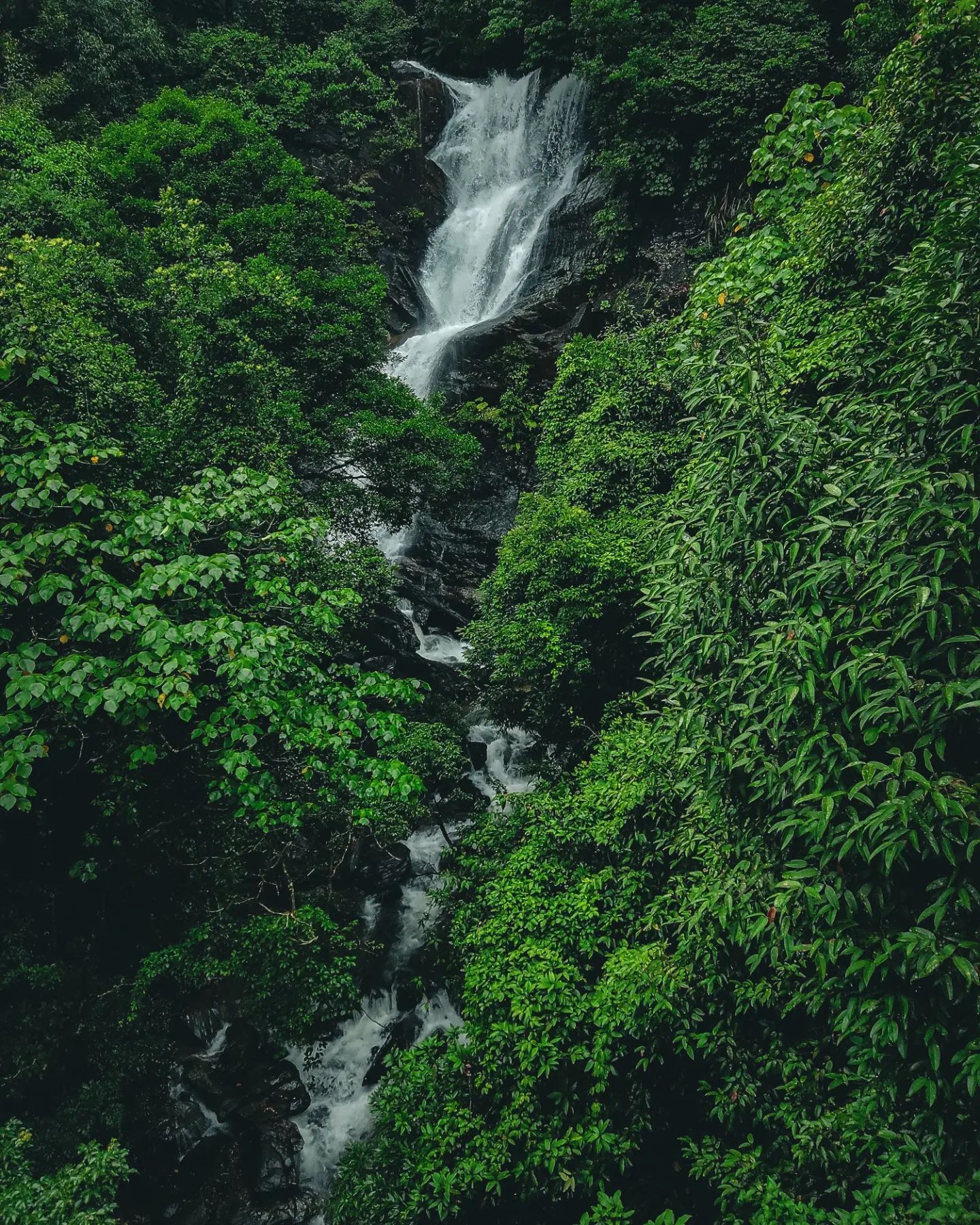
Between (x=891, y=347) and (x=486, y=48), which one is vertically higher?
(x=486, y=48)

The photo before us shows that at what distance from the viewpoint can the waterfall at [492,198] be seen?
59.1 feet

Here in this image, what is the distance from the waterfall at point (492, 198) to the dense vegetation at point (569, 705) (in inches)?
309

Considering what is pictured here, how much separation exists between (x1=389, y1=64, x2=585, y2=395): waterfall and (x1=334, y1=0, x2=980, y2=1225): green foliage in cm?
1288

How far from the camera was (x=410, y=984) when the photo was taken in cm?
862

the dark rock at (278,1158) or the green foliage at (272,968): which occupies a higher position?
the green foliage at (272,968)

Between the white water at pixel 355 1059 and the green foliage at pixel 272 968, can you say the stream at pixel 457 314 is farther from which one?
the green foliage at pixel 272 968

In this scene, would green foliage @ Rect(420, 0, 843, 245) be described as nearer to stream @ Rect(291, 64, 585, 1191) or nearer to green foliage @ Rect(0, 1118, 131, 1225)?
stream @ Rect(291, 64, 585, 1191)

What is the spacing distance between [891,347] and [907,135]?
219cm

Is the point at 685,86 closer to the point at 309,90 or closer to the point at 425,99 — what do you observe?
the point at 425,99

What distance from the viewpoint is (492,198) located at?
67.3 feet

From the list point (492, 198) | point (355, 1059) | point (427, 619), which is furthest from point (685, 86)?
point (355, 1059)

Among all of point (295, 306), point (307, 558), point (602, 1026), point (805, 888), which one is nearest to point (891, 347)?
point (805, 888)

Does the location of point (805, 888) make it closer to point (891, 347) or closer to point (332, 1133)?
point (891, 347)

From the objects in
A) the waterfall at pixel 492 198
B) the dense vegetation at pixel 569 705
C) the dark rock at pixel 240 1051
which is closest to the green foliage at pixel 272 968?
the dense vegetation at pixel 569 705
